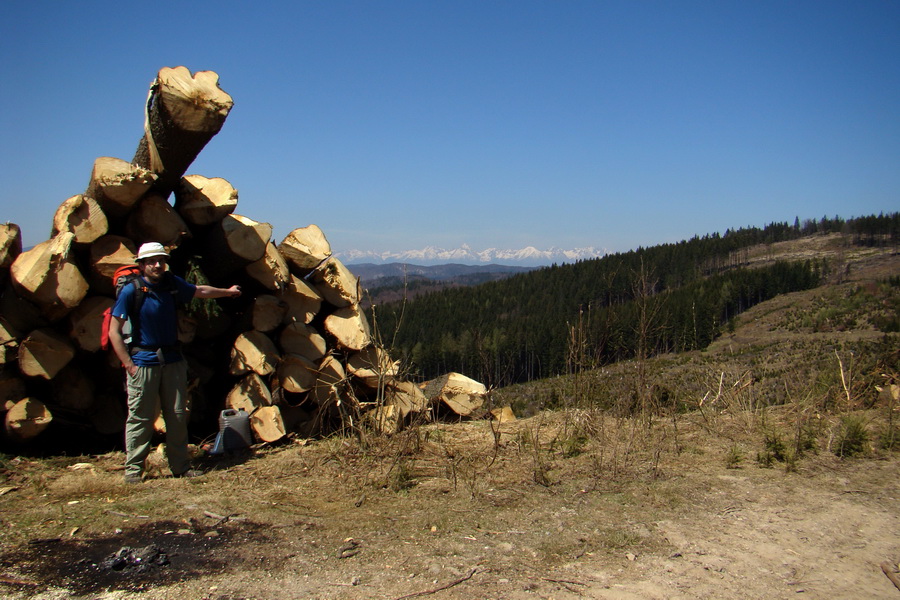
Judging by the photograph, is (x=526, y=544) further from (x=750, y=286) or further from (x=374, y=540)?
(x=750, y=286)

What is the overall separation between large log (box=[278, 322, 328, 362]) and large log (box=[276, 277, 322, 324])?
124 millimetres

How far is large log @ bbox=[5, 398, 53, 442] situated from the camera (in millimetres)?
4590

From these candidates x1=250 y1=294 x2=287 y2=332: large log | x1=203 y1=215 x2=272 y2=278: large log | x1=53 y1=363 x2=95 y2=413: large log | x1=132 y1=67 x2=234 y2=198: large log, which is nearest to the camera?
x1=132 y1=67 x2=234 y2=198: large log

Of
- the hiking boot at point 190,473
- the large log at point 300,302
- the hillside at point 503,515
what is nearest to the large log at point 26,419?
the hillside at point 503,515

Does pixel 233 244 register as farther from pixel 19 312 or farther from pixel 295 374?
pixel 19 312

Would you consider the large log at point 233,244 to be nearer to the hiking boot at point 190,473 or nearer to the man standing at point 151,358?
the man standing at point 151,358

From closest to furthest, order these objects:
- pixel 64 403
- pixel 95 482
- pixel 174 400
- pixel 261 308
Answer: pixel 95 482
pixel 174 400
pixel 64 403
pixel 261 308

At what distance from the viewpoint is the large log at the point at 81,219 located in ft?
15.3

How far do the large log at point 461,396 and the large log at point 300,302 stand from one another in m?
1.97

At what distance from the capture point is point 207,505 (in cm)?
387

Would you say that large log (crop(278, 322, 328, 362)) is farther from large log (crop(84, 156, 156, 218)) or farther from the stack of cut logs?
large log (crop(84, 156, 156, 218))

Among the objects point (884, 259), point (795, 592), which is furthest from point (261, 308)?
point (884, 259)

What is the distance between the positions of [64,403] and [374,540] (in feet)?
11.4

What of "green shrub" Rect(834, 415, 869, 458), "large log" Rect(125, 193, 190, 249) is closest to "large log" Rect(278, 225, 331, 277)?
"large log" Rect(125, 193, 190, 249)
